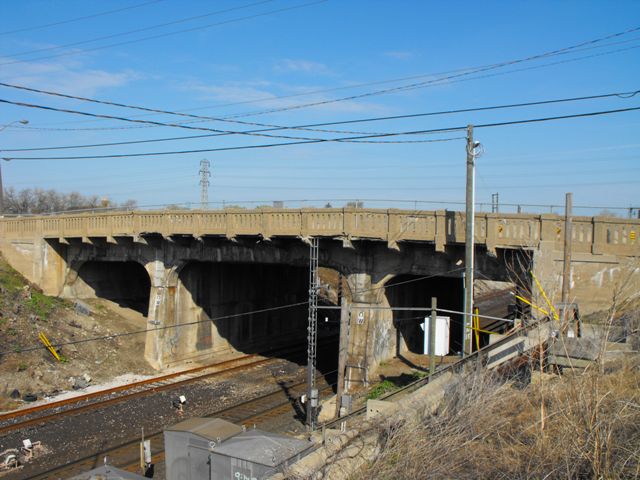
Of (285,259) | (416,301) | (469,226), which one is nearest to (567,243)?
(469,226)

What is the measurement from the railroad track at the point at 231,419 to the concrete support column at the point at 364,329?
211 centimetres

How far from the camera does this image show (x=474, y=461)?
18.9 feet

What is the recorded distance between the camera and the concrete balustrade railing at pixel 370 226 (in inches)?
596

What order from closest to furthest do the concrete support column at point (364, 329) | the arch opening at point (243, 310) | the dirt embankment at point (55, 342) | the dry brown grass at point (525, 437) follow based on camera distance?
the dry brown grass at point (525, 437) < the concrete support column at point (364, 329) < the dirt embankment at point (55, 342) < the arch opening at point (243, 310)

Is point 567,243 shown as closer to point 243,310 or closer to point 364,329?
point 364,329

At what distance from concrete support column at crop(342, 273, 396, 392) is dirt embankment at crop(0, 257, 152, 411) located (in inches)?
393

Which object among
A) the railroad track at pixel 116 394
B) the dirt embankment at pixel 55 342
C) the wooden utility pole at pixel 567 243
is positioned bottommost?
the railroad track at pixel 116 394

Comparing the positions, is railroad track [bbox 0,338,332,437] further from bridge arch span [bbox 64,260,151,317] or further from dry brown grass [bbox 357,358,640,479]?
dry brown grass [bbox 357,358,640,479]

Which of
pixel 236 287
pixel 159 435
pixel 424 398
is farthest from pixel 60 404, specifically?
pixel 424 398

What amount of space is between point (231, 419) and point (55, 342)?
455 inches

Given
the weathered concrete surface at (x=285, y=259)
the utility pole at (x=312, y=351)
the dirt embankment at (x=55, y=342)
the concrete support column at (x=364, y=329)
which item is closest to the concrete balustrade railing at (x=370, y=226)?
the weathered concrete surface at (x=285, y=259)

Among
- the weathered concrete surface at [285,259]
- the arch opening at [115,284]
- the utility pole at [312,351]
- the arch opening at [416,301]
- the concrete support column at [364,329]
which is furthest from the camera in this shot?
the arch opening at [115,284]

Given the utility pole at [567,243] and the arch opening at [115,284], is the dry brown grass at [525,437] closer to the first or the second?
the utility pole at [567,243]

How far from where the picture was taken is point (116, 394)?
22.2 m
